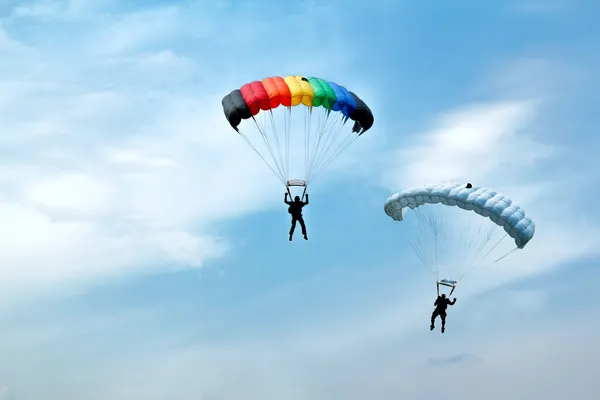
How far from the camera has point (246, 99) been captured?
4641cm

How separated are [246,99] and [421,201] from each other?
7313 mm

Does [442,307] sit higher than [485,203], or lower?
lower

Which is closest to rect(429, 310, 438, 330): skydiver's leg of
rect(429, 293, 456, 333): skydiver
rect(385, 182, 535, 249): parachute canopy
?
rect(429, 293, 456, 333): skydiver

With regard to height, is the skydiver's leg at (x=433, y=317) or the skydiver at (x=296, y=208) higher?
the skydiver at (x=296, y=208)

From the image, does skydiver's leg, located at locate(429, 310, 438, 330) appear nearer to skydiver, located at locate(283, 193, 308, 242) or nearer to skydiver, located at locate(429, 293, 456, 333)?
skydiver, located at locate(429, 293, 456, 333)

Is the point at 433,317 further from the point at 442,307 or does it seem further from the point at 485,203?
the point at 485,203

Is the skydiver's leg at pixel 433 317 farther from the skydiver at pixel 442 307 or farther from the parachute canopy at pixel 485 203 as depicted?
the parachute canopy at pixel 485 203

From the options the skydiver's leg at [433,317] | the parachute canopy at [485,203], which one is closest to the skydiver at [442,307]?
the skydiver's leg at [433,317]

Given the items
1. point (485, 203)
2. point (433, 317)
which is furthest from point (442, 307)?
point (485, 203)

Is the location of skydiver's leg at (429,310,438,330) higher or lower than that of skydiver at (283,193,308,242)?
lower

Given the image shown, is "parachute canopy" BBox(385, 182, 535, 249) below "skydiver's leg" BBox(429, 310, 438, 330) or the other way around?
the other way around

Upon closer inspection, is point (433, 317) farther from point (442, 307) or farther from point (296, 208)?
point (296, 208)

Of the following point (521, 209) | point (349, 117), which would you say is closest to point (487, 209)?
point (521, 209)

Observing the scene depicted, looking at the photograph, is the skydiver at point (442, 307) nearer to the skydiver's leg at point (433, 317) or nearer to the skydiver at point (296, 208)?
the skydiver's leg at point (433, 317)
